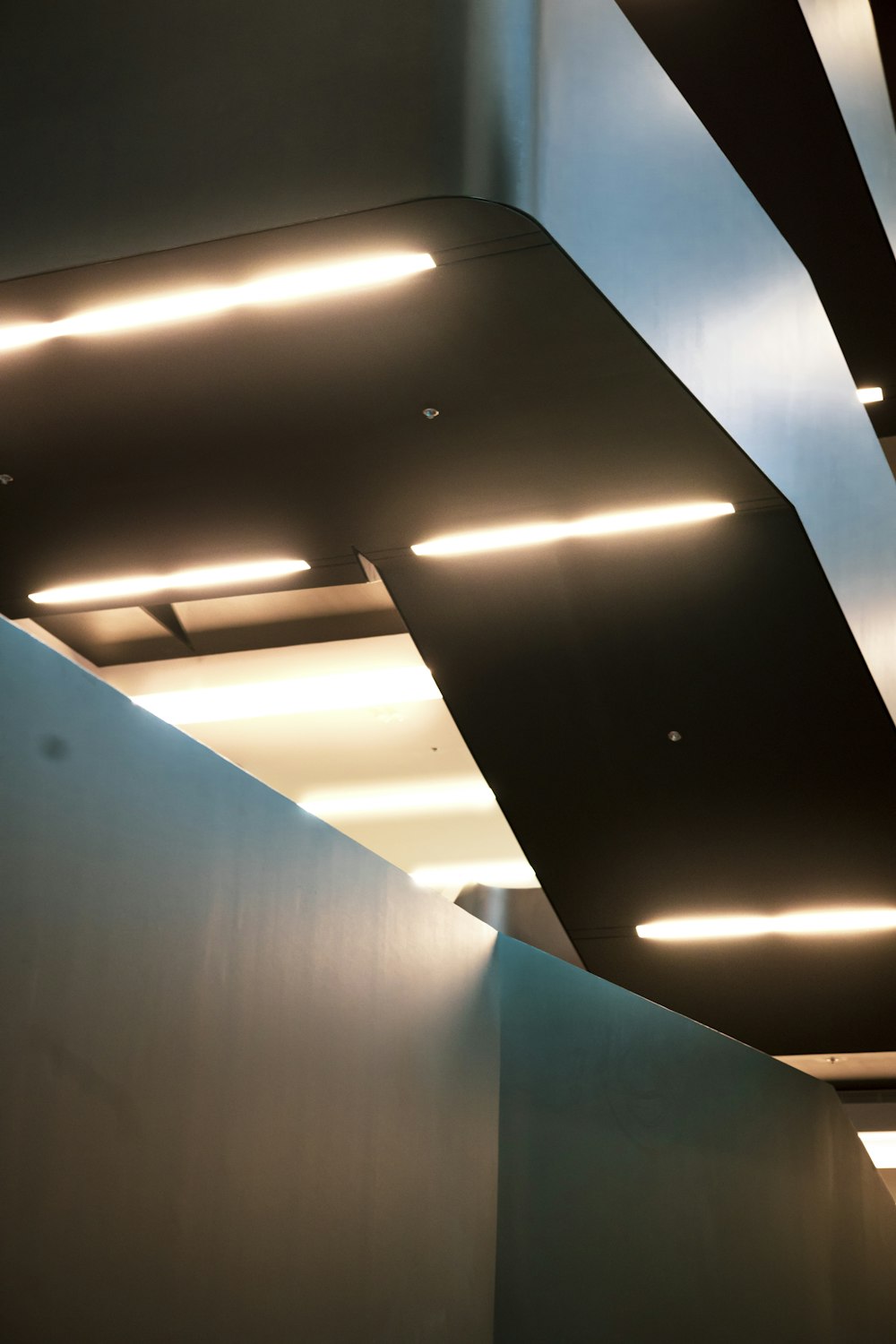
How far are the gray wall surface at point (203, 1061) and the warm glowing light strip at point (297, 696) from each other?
31.9 ft

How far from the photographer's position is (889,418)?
45.0 ft

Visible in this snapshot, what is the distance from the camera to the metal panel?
4246 millimetres

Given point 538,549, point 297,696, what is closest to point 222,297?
point 538,549

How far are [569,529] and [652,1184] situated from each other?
3.10 metres

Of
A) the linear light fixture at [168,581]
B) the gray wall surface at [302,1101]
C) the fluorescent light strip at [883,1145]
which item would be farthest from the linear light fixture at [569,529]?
the fluorescent light strip at [883,1145]

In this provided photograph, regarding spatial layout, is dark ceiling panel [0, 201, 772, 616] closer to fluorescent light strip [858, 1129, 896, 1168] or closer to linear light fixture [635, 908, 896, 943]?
linear light fixture [635, 908, 896, 943]

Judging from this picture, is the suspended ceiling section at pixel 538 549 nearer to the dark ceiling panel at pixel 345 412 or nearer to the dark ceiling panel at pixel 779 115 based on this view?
the dark ceiling panel at pixel 345 412

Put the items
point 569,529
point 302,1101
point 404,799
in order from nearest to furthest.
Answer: point 302,1101 < point 569,529 < point 404,799

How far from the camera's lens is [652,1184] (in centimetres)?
477

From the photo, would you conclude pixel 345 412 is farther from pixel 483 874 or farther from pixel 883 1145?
pixel 483 874

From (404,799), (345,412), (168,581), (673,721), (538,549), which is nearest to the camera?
(345,412)

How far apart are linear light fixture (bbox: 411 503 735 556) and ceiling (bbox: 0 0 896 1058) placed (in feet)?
→ 0.32

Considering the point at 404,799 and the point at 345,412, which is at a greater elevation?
the point at 404,799

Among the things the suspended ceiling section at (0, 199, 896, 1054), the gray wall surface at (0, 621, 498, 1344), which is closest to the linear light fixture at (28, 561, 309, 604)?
the suspended ceiling section at (0, 199, 896, 1054)
